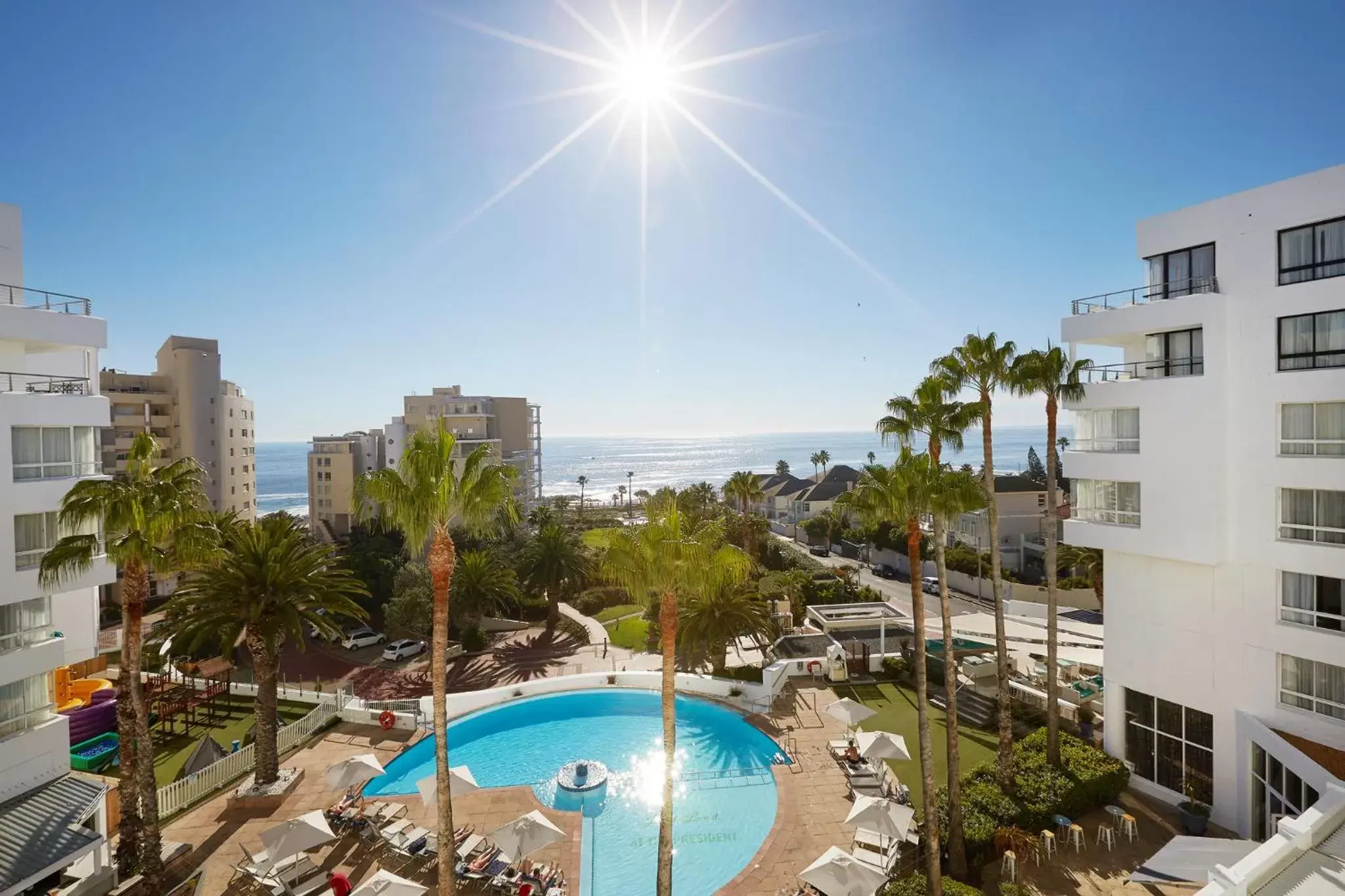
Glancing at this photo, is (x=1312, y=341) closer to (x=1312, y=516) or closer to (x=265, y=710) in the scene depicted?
(x=1312, y=516)

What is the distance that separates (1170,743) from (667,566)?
16.3 meters

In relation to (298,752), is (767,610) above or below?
above

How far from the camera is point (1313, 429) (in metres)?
16.3

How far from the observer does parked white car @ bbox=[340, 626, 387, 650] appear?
38750mm

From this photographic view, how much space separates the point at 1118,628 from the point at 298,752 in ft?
90.1

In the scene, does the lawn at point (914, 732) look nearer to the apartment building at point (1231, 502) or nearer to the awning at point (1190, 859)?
the apartment building at point (1231, 502)

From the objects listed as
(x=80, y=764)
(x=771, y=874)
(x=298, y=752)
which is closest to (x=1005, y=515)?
(x=771, y=874)

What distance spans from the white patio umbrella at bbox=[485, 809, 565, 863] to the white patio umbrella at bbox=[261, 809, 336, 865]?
4045 mm

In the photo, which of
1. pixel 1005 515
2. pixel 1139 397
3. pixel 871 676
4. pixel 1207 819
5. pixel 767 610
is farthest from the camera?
pixel 1005 515

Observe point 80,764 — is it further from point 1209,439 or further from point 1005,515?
point 1005,515

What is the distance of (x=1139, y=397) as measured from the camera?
1883 centimetres

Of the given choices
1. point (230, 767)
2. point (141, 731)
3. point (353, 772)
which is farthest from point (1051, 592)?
point (230, 767)

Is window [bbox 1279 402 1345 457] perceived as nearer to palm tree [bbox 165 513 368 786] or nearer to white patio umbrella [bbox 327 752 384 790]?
white patio umbrella [bbox 327 752 384 790]

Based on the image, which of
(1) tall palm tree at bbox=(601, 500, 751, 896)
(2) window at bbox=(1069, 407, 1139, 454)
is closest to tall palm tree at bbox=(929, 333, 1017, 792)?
(2) window at bbox=(1069, 407, 1139, 454)
